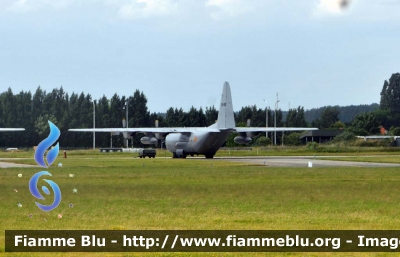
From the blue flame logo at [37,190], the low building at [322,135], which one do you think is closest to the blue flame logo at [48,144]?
the blue flame logo at [37,190]

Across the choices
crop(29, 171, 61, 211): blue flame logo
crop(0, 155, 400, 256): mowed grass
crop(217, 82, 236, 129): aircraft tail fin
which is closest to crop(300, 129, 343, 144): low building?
crop(217, 82, 236, 129): aircraft tail fin

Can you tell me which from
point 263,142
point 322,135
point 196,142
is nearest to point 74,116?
point 263,142

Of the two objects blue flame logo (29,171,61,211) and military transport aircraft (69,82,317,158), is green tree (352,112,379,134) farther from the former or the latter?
blue flame logo (29,171,61,211)

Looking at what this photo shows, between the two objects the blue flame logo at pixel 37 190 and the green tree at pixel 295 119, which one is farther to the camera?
the green tree at pixel 295 119

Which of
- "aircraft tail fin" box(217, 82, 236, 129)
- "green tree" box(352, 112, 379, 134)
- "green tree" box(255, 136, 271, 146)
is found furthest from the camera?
"green tree" box(352, 112, 379, 134)

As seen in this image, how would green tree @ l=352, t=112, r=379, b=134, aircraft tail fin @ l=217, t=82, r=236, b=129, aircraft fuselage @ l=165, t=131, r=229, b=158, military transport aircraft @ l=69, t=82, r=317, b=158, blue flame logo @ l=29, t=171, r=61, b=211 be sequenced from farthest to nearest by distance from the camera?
green tree @ l=352, t=112, r=379, b=134
aircraft fuselage @ l=165, t=131, r=229, b=158
military transport aircraft @ l=69, t=82, r=317, b=158
aircraft tail fin @ l=217, t=82, r=236, b=129
blue flame logo @ l=29, t=171, r=61, b=211

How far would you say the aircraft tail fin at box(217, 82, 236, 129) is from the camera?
79375mm

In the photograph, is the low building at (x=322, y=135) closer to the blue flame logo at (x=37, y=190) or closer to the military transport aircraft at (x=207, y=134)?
the military transport aircraft at (x=207, y=134)

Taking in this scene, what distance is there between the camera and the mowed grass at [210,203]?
23.3m

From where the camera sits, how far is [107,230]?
71.6 feet

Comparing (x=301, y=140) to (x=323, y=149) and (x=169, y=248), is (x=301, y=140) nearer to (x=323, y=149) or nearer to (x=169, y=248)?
(x=323, y=149)

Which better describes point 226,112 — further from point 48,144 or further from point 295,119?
point 295,119

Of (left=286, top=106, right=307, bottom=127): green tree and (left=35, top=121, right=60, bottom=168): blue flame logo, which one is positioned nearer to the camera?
(left=35, top=121, right=60, bottom=168): blue flame logo

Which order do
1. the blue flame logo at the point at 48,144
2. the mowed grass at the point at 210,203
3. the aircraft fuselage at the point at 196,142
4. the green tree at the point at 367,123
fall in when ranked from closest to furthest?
1. the blue flame logo at the point at 48,144
2. the mowed grass at the point at 210,203
3. the aircraft fuselage at the point at 196,142
4. the green tree at the point at 367,123
